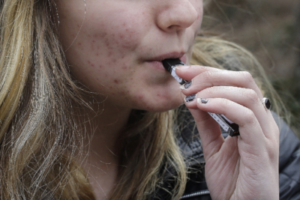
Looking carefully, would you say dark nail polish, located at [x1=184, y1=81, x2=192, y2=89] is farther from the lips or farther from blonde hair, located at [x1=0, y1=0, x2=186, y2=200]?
blonde hair, located at [x1=0, y1=0, x2=186, y2=200]

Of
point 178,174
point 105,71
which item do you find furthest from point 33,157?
point 178,174

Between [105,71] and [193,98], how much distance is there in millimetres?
368

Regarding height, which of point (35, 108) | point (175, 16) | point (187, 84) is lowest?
point (187, 84)

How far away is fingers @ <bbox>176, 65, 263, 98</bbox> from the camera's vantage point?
125 centimetres

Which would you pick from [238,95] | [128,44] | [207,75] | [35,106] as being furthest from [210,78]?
[35,106]

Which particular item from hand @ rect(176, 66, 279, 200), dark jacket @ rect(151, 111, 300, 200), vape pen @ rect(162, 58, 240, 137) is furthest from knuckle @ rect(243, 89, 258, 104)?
dark jacket @ rect(151, 111, 300, 200)

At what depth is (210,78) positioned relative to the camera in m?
1.25

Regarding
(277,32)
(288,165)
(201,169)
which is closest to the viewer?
(201,169)

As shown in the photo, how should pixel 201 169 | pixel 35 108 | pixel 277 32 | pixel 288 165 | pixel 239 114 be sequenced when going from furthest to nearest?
pixel 277 32, pixel 288 165, pixel 201 169, pixel 35 108, pixel 239 114

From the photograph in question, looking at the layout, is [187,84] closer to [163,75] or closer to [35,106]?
[163,75]

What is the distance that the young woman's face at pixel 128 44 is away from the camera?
125cm

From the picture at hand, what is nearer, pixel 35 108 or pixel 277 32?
pixel 35 108

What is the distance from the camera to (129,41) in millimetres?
1278

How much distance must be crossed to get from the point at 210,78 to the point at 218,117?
0.15 m
